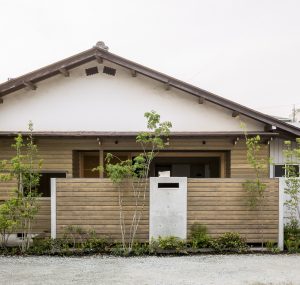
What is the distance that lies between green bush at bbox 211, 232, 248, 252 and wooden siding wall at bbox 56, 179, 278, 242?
24 centimetres

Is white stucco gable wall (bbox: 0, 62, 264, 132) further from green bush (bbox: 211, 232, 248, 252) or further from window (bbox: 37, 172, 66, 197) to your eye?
green bush (bbox: 211, 232, 248, 252)

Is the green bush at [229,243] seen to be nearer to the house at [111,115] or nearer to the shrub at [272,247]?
the shrub at [272,247]

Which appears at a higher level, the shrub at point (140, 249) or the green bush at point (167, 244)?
the green bush at point (167, 244)

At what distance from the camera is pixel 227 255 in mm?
9062

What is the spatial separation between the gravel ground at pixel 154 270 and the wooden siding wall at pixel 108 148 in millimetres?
4141

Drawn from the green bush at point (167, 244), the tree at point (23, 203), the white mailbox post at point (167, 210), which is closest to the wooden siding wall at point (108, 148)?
the tree at point (23, 203)

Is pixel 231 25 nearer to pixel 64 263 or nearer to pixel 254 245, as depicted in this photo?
pixel 254 245

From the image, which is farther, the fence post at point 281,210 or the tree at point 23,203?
the fence post at point 281,210

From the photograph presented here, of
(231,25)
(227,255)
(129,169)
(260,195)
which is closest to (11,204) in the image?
(129,169)

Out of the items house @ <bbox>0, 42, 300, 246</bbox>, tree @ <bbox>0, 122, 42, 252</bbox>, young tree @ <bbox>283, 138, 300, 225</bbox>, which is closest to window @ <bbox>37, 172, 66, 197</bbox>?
house @ <bbox>0, 42, 300, 246</bbox>

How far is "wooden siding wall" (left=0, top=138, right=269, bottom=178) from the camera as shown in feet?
40.9

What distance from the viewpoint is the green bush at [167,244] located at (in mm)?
9180

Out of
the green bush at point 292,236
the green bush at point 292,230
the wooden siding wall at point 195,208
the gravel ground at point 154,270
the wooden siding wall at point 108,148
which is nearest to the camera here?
the gravel ground at point 154,270

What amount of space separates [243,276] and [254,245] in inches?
100
